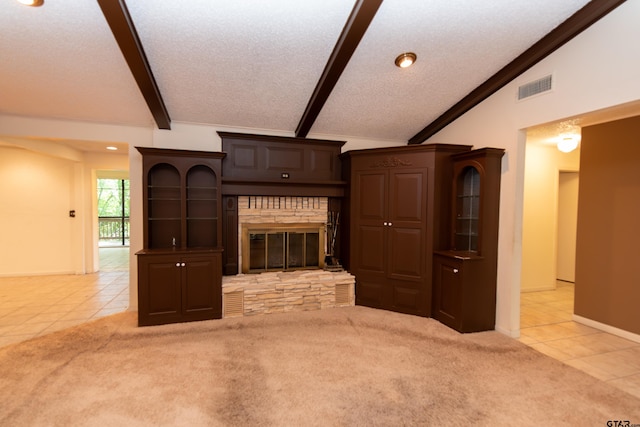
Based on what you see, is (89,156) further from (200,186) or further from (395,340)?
(395,340)

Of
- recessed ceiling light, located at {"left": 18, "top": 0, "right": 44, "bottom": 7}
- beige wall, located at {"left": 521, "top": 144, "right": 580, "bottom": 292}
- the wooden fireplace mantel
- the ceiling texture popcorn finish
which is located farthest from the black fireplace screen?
beige wall, located at {"left": 521, "top": 144, "right": 580, "bottom": 292}

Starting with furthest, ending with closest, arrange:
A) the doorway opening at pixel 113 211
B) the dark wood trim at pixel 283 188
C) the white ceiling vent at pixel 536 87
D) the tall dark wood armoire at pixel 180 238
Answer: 1. the doorway opening at pixel 113 211
2. the dark wood trim at pixel 283 188
3. the tall dark wood armoire at pixel 180 238
4. the white ceiling vent at pixel 536 87

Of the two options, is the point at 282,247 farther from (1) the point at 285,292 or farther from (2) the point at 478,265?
(2) the point at 478,265

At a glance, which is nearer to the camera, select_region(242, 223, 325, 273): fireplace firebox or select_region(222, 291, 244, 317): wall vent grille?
select_region(222, 291, 244, 317): wall vent grille

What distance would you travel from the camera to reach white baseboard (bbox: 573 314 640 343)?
3275 mm

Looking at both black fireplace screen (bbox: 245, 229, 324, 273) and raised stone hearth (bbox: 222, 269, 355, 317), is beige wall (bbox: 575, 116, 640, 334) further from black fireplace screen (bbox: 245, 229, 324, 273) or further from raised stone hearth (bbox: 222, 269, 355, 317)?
black fireplace screen (bbox: 245, 229, 324, 273)

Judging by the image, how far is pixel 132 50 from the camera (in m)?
2.59

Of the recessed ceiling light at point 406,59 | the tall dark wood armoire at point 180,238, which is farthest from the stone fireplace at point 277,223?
the recessed ceiling light at point 406,59

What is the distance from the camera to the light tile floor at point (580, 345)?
262 centimetres

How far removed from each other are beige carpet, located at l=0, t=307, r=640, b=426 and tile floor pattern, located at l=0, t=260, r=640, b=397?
29cm

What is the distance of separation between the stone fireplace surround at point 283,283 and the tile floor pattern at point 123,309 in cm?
172

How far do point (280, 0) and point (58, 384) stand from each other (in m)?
3.52

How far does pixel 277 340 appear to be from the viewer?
3182mm

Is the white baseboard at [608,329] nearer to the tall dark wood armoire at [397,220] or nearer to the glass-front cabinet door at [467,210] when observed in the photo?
the glass-front cabinet door at [467,210]
